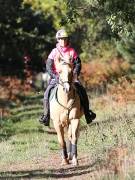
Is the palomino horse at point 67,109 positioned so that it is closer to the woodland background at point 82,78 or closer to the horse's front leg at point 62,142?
the horse's front leg at point 62,142

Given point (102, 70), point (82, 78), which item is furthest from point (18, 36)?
point (102, 70)

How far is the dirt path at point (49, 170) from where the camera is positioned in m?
13.9

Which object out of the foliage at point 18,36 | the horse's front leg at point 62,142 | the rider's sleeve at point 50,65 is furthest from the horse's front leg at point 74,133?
the foliage at point 18,36

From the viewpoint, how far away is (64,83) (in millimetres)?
15188

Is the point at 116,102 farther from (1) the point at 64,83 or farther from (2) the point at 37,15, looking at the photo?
(2) the point at 37,15

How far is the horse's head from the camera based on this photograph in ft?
49.3

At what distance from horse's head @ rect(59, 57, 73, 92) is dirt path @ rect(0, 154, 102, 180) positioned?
5.52 feet

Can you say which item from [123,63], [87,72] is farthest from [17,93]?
[123,63]

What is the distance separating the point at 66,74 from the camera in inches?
591

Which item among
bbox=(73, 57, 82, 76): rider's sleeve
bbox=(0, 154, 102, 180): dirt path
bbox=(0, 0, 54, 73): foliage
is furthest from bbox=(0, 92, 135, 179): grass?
bbox=(0, 0, 54, 73): foliage

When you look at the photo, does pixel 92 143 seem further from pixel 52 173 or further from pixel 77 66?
pixel 52 173

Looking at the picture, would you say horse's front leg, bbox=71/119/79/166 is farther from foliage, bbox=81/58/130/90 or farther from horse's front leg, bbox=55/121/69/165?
foliage, bbox=81/58/130/90

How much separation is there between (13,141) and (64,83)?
224 inches

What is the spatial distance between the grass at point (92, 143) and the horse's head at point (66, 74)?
1.47 m
